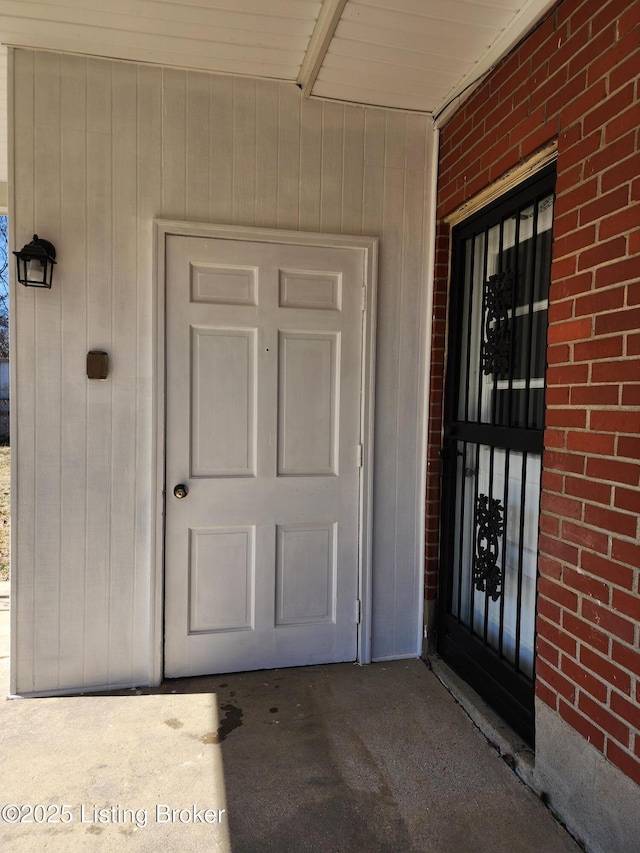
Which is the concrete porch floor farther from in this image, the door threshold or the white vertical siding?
the white vertical siding

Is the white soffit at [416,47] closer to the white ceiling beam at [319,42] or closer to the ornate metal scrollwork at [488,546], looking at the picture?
the white ceiling beam at [319,42]

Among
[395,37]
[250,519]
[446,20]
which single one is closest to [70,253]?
[250,519]

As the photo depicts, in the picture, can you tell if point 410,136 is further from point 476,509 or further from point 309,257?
point 476,509

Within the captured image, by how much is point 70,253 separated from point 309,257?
1.10m

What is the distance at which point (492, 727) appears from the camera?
7.25 feet

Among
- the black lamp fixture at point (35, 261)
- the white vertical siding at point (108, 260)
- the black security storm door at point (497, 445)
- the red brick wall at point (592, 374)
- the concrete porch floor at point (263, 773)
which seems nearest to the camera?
the red brick wall at point (592, 374)

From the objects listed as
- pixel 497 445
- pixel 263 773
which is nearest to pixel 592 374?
pixel 497 445

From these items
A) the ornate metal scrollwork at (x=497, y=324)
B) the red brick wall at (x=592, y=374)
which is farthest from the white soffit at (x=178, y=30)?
the ornate metal scrollwork at (x=497, y=324)

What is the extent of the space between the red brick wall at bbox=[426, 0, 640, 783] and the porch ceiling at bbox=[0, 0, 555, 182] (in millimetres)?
259

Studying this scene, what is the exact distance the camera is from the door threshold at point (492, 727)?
78.4 inches

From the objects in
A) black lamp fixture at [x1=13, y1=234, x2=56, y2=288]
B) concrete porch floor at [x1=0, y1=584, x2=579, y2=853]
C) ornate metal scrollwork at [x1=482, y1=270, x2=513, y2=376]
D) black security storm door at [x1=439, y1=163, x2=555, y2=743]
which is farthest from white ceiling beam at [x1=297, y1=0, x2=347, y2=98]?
concrete porch floor at [x1=0, y1=584, x2=579, y2=853]

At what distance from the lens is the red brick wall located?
5.06ft

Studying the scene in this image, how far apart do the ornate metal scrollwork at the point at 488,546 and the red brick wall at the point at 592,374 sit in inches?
17.3

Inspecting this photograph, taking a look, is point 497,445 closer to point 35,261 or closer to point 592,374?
point 592,374
